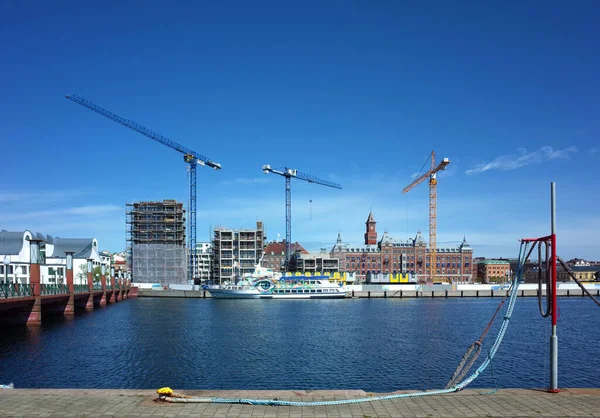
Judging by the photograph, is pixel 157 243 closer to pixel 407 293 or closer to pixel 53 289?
pixel 407 293

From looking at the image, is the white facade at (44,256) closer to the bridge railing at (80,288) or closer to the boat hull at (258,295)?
the bridge railing at (80,288)

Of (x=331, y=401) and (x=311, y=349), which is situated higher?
(x=331, y=401)

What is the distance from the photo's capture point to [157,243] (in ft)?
575

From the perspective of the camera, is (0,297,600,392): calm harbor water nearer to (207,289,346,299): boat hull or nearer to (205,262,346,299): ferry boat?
(207,289,346,299): boat hull

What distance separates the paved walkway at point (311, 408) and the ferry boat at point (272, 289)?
113 m

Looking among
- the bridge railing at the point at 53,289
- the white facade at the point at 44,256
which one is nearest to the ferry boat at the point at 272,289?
the white facade at the point at 44,256

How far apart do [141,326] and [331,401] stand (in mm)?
50658

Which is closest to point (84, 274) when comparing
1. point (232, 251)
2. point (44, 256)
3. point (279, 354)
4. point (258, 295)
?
point (44, 256)

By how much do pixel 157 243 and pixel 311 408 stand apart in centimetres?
16809

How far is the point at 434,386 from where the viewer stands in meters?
29.3

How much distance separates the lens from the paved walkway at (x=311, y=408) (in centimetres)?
1460

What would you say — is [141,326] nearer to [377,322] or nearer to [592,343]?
[377,322]

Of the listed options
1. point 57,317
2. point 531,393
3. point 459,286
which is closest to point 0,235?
point 57,317

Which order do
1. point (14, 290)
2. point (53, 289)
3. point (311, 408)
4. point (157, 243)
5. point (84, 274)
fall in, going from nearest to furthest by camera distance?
1. point (311, 408)
2. point (14, 290)
3. point (53, 289)
4. point (84, 274)
5. point (157, 243)
